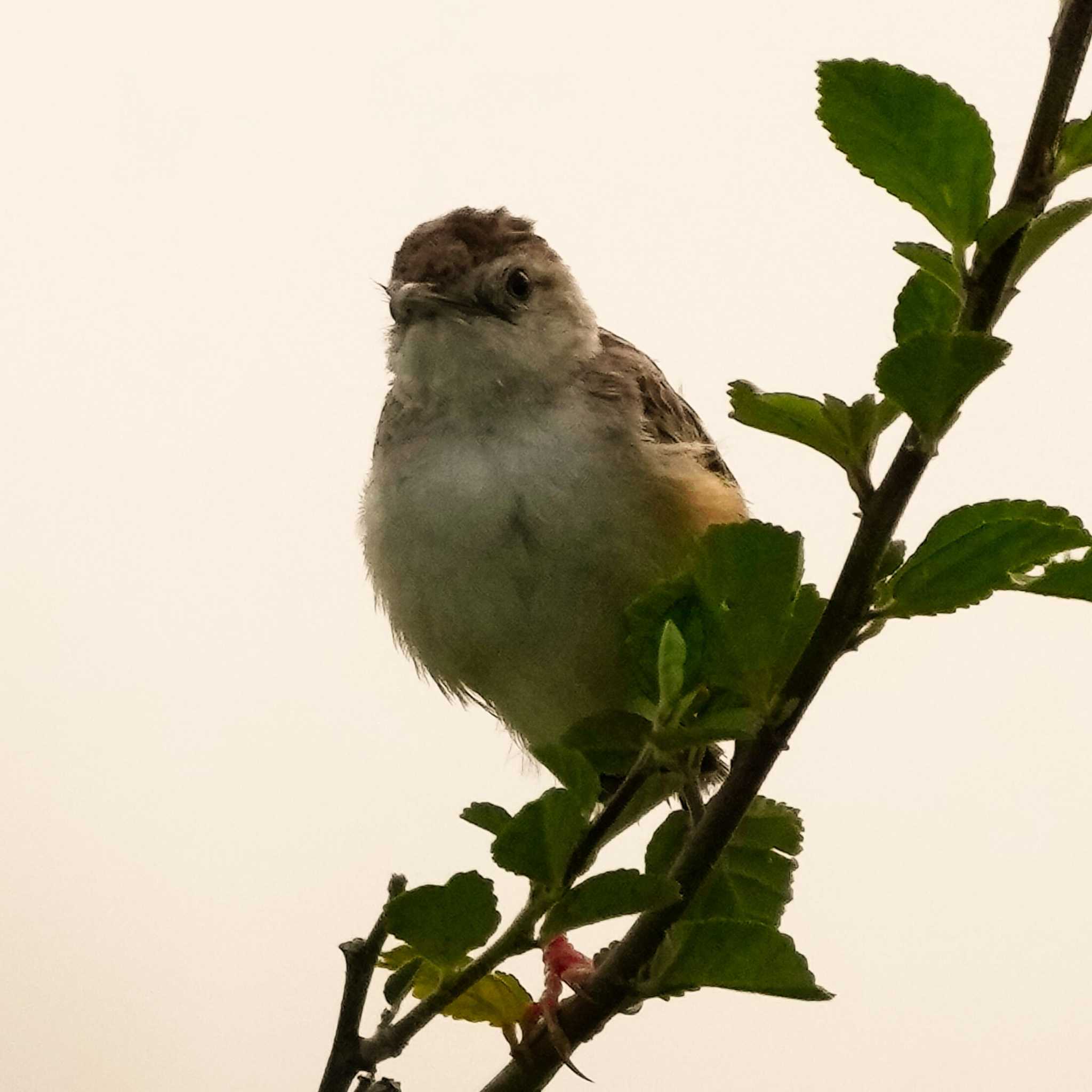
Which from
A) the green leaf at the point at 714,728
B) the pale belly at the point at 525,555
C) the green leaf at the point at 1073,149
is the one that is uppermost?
the pale belly at the point at 525,555

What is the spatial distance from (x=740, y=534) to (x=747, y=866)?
37 cm

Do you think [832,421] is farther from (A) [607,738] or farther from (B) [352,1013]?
(B) [352,1013]

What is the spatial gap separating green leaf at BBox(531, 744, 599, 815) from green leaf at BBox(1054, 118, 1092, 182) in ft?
1.63

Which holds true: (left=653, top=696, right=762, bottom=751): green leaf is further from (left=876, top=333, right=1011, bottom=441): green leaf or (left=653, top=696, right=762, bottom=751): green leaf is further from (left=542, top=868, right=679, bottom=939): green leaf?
(left=876, top=333, right=1011, bottom=441): green leaf

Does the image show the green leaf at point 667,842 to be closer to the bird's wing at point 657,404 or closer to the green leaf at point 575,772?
the green leaf at point 575,772

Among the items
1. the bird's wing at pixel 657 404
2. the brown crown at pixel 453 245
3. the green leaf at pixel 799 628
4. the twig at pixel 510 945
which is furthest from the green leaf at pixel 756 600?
the brown crown at pixel 453 245

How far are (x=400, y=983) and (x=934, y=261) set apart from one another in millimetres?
606

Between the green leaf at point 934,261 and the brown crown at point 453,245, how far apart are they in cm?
118

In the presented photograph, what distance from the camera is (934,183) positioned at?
2.95 ft

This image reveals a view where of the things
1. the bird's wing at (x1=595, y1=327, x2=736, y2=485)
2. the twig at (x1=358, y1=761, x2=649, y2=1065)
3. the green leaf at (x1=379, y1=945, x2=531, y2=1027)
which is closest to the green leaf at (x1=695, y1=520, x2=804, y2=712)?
the twig at (x1=358, y1=761, x2=649, y2=1065)

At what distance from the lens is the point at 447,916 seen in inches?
41.1

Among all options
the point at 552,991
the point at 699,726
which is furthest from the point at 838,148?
the point at 552,991

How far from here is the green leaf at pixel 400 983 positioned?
1074 mm

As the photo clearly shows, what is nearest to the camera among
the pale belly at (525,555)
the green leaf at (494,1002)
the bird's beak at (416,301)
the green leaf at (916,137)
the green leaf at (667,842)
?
the green leaf at (916,137)
